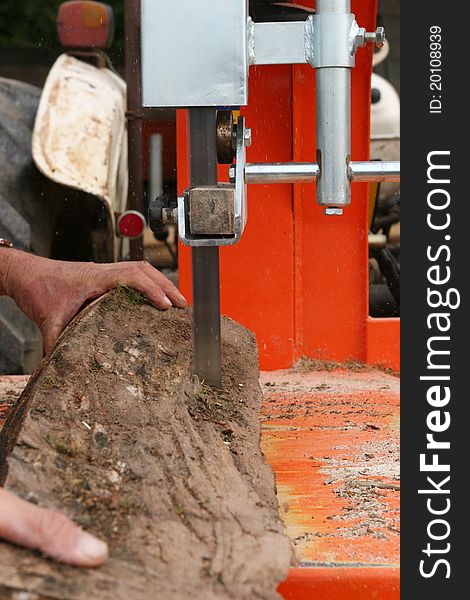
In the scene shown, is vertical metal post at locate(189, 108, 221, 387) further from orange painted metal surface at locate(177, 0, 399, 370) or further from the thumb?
orange painted metal surface at locate(177, 0, 399, 370)

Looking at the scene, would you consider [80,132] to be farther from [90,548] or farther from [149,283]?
[90,548]

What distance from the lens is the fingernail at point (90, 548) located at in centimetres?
92

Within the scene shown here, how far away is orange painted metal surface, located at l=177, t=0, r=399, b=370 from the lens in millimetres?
2047

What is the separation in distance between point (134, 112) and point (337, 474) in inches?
61.6

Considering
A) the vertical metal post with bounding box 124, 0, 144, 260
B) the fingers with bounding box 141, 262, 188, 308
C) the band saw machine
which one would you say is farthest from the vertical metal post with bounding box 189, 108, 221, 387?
the vertical metal post with bounding box 124, 0, 144, 260

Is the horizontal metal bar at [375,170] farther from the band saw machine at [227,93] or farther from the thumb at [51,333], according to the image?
the thumb at [51,333]

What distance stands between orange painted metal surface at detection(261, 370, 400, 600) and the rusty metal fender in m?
0.71

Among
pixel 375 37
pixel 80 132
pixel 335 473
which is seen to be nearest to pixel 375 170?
pixel 375 37

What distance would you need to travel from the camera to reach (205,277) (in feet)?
4.55

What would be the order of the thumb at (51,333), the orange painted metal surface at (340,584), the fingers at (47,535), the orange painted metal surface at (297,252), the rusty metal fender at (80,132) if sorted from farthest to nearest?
the rusty metal fender at (80,132) → the orange painted metal surface at (297,252) → the thumb at (51,333) → the orange painted metal surface at (340,584) → the fingers at (47,535)

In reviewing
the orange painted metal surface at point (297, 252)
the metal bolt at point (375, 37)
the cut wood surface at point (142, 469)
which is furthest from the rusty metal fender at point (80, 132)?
the metal bolt at point (375, 37)

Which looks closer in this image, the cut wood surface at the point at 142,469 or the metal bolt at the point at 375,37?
the cut wood surface at the point at 142,469

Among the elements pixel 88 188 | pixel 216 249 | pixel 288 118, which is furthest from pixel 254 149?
pixel 216 249

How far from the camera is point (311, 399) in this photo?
1822 mm
